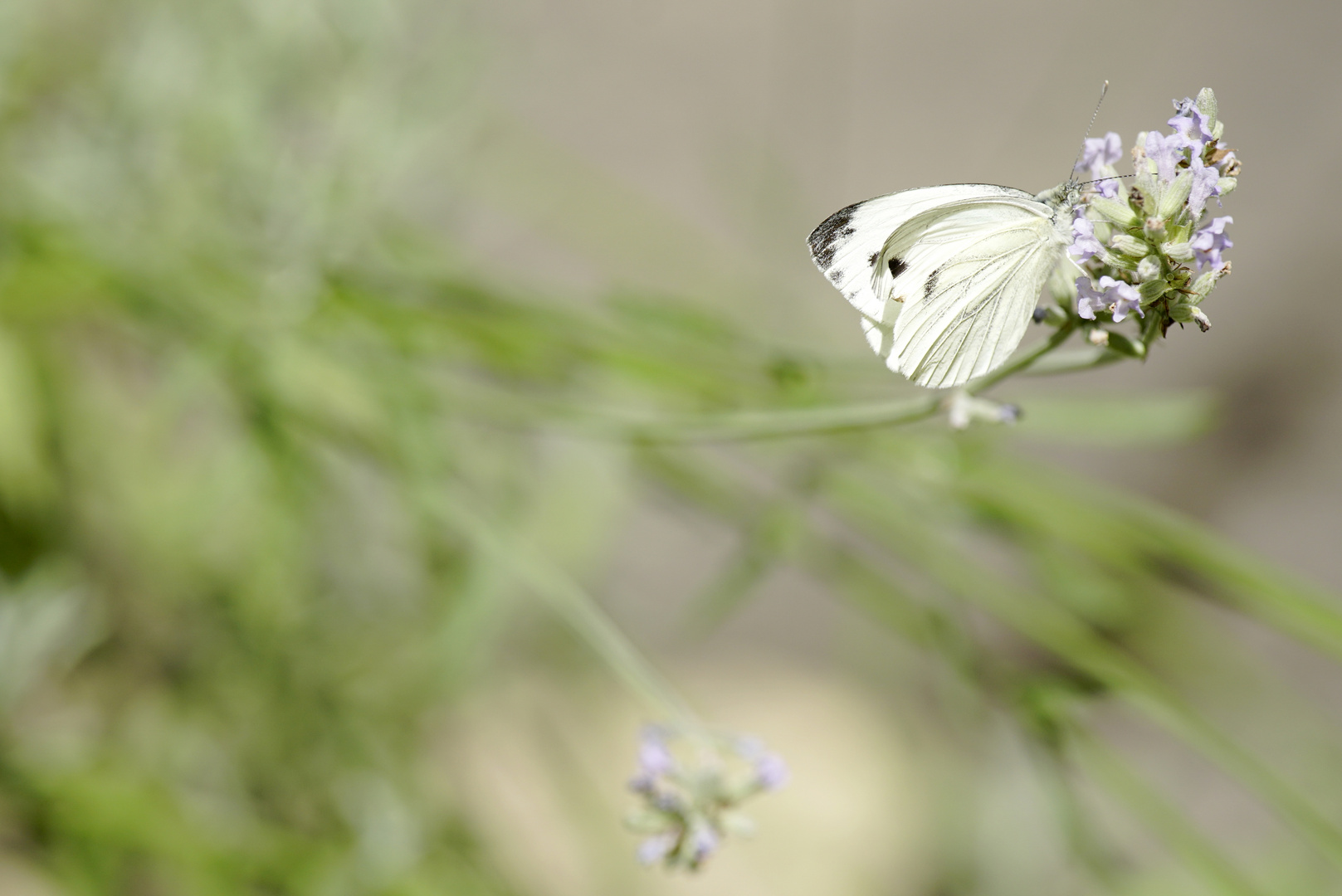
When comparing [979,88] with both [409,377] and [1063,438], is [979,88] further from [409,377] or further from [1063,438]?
[409,377]

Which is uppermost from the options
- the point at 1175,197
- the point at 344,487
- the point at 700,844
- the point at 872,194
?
the point at 872,194

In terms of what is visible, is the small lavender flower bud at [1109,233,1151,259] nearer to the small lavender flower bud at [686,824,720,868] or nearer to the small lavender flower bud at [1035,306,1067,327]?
the small lavender flower bud at [1035,306,1067,327]

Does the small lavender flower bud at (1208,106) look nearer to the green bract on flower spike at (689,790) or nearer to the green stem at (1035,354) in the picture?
the green stem at (1035,354)

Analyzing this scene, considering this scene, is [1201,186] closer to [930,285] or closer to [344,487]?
[930,285]

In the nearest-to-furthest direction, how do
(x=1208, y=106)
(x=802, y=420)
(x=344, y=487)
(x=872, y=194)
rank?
1. (x=1208, y=106)
2. (x=802, y=420)
3. (x=344, y=487)
4. (x=872, y=194)

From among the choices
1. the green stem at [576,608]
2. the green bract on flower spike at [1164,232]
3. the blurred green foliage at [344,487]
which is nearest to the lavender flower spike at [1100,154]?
the green bract on flower spike at [1164,232]

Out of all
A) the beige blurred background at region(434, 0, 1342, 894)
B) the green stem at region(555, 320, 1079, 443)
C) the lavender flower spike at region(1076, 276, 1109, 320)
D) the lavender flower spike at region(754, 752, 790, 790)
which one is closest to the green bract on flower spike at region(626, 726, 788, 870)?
the lavender flower spike at region(754, 752, 790, 790)

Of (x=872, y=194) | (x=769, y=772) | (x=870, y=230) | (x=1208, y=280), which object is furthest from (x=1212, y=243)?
(x=872, y=194)
